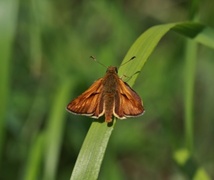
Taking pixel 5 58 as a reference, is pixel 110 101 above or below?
below

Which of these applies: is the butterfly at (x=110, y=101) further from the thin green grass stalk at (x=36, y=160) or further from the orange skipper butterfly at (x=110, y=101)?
the thin green grass stalk at (x=36, y=160)

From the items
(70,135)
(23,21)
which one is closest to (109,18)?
(23,21)

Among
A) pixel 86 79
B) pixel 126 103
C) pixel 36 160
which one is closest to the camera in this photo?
pixel 126 103

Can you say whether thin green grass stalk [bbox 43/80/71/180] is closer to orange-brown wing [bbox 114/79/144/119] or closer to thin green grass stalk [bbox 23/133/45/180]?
thin green grass stalk [bbox 23/133/45/180]

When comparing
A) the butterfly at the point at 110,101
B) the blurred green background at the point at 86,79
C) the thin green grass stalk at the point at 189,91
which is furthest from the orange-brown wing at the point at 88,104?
the blurred green background at the point at 86,79

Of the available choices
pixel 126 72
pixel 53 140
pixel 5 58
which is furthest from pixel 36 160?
pixel 126 72

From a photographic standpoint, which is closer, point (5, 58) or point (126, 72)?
point (126, 72)

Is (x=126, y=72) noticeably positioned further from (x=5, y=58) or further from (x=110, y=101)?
(x=5, y=58)
